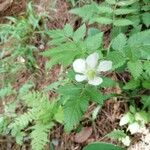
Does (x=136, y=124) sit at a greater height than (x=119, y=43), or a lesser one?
lesser

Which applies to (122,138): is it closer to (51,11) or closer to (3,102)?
(3,102)

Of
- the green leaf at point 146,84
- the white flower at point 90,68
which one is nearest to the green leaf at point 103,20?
the green leaf at point 146,84

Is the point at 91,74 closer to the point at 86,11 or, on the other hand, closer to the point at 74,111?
the point at 74,111

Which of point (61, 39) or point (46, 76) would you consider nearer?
point (61, 39)

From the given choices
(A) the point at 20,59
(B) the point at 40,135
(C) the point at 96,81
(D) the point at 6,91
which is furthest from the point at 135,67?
(A) the point at 20,59

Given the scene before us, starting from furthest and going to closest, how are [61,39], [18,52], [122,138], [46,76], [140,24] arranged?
[18,52] → [46,76] → [140,24] → [122,138] → [61,39]

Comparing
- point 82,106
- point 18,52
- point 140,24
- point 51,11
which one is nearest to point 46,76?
point 18,52

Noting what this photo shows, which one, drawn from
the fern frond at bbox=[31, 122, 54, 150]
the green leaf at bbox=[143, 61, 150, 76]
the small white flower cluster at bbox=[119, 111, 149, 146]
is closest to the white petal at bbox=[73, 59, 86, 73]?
the green leaf at bbox=[143, 61, 150, 76]
